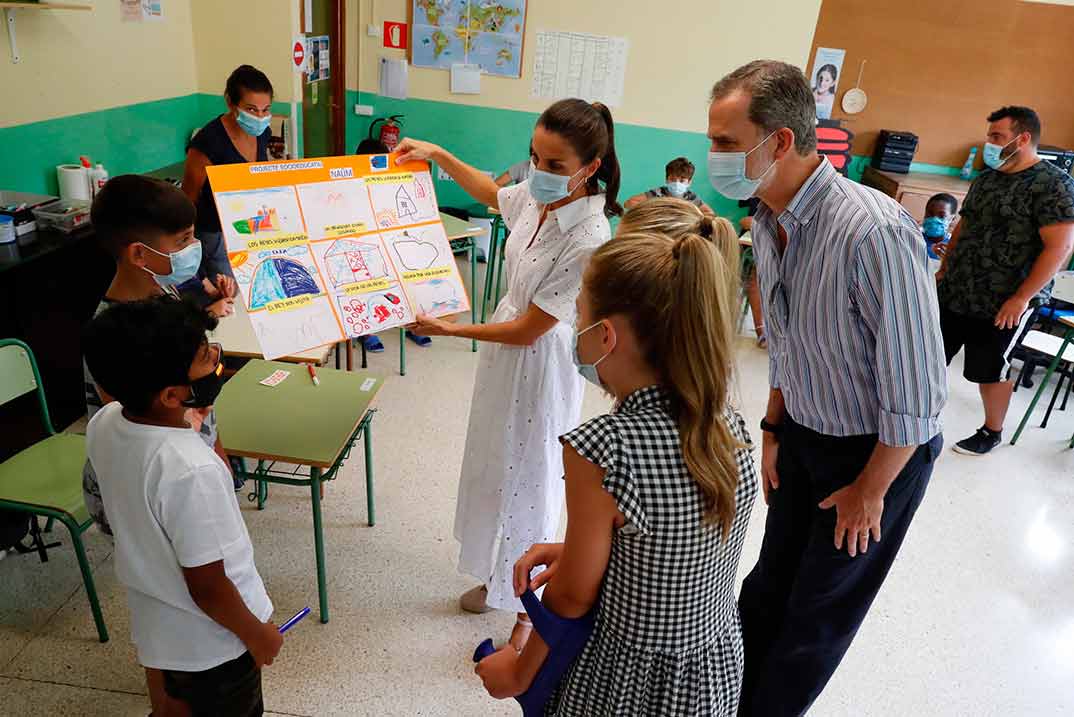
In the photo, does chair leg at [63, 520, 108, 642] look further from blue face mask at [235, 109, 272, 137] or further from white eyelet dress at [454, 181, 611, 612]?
blue face mask at [235, 109, 272, 137]

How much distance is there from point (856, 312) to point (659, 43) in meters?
5.23

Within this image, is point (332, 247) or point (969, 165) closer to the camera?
point (332, 247)

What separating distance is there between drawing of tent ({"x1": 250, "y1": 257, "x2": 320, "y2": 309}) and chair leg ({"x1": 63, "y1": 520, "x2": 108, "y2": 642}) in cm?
91

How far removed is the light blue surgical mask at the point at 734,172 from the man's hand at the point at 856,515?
0.71 metres

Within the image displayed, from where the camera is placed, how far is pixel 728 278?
1158mm

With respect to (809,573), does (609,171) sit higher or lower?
higher

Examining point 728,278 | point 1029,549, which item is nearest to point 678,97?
point 1029,549

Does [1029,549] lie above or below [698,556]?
below

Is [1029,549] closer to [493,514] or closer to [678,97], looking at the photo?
[493,514]

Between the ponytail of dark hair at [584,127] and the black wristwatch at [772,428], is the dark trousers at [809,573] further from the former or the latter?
the ponytail of dark hair at [584,127]

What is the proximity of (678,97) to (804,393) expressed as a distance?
5.12 m

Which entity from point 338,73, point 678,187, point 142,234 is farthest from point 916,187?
point 142,234

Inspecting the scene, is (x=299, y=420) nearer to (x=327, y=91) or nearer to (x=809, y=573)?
(x=809, y=573)

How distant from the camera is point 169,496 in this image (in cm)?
129
